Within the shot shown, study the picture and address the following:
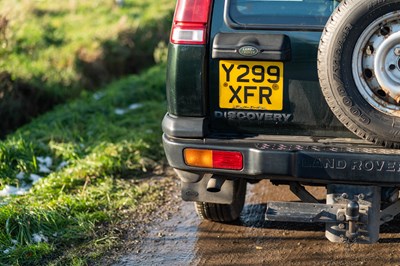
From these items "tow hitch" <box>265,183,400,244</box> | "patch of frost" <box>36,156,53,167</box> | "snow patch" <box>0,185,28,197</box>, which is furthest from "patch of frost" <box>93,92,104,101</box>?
"tow hitch" <box>265,183,400,244</box>

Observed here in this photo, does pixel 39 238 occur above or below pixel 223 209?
below

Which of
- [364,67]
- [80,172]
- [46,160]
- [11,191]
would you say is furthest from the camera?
[46,160]

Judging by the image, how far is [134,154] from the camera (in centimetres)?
679

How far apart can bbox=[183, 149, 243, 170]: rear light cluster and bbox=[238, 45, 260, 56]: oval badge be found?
1.92 feet

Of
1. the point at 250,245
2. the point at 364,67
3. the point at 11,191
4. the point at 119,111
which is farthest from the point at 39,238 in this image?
the point at 119,111

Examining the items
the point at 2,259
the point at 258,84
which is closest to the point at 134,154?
the point at 2,259

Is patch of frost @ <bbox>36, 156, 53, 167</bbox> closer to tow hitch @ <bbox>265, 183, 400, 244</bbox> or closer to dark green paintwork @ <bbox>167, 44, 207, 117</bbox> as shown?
dark green paintwork @ <bbox>167, 44, 207, 117</bbox>

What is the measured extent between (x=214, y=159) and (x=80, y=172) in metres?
2.17

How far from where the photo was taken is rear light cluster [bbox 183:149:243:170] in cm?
443

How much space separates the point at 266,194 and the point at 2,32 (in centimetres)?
394

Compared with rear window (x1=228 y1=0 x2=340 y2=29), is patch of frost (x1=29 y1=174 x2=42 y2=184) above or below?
below

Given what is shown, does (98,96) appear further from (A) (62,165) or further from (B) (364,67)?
(B) (364,67)

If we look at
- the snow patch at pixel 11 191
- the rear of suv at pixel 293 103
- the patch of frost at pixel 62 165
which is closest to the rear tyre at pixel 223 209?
the rear of suv at pixel 293 103

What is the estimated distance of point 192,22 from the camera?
4.46 metres
